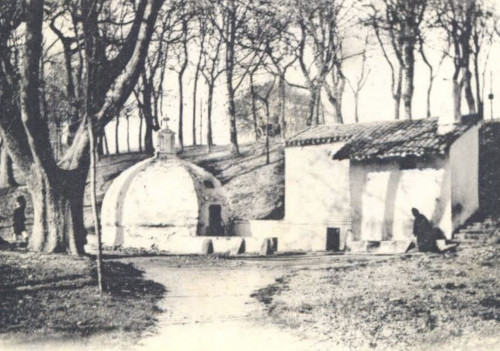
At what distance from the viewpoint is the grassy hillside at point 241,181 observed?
28.5m

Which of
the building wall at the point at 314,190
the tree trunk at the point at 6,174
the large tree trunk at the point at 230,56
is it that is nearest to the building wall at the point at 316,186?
the building wall at the point at 314,190

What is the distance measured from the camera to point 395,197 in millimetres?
19578

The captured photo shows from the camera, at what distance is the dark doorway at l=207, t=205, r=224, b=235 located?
24.7m

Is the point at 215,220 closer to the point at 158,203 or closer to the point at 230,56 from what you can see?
the point at 158,203

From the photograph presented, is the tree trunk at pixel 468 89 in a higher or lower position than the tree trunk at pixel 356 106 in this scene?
lower

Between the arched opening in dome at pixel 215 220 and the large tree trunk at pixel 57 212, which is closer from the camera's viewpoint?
the large tree trunk at pixel 57 212

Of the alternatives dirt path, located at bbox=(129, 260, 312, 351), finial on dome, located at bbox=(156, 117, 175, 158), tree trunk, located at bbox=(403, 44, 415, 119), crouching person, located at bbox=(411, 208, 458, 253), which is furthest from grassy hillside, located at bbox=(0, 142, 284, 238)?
dirt path, located at bbox=(129, 260, 312, 351)

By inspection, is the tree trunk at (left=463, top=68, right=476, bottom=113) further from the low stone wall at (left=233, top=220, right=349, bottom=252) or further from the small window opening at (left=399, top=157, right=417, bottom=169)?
the low stone wall at (left=233, top=220, right=349, bottom=252)

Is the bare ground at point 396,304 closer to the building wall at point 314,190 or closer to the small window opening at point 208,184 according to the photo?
the building wall at point 314,190

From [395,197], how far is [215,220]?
27.1ft

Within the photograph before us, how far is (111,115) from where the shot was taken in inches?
559

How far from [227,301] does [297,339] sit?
2.63m

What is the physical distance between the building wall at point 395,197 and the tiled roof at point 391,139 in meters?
0.43

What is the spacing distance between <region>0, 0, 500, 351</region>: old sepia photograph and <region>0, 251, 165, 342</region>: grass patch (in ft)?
0.15
